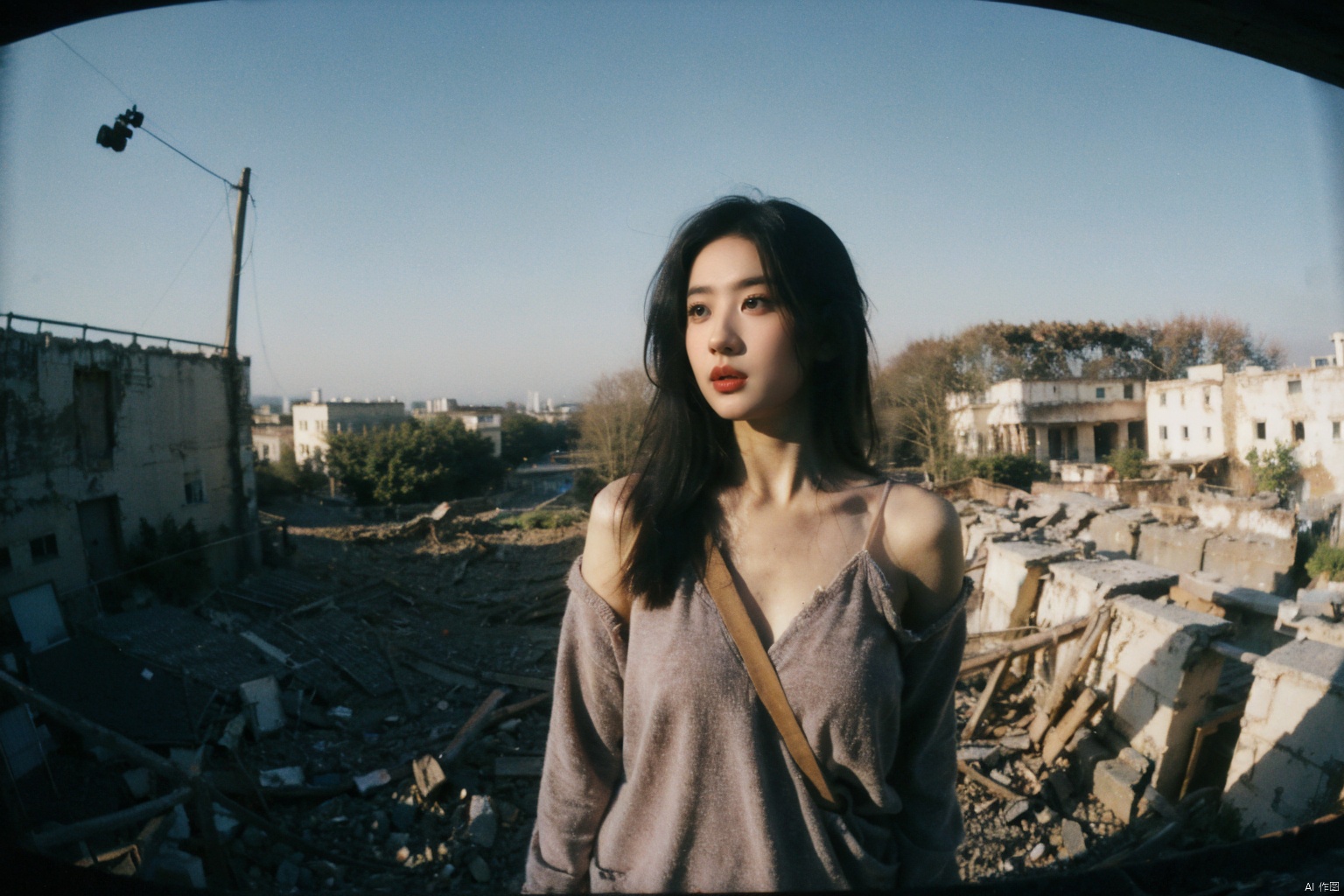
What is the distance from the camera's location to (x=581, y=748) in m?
1.13

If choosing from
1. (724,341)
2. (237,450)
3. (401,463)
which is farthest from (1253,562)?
(401,463)

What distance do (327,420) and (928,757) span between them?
106 feet

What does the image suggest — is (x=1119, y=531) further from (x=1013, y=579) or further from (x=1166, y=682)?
(x=1166, y=682)

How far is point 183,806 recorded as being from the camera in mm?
4227

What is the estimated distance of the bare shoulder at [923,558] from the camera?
1.13 metres

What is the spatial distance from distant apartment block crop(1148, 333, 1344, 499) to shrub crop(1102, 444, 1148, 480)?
48 centimetres

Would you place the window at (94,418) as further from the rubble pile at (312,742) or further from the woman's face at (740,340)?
the woman's face at (740,340)

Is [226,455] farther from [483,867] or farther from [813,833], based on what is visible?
[813,833]

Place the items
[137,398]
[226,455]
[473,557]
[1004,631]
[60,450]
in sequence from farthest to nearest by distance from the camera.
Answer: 1. [473,557]
2. [226,455]
3. [137,398]
4. [1004,631]
5. [60,450]

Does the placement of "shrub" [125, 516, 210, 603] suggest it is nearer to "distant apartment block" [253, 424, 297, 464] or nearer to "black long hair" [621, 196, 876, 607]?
"black long hair" [621, 196, 876, 607]

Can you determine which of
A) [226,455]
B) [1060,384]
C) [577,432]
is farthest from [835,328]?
[577,432]

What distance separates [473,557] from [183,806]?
12.8 metres

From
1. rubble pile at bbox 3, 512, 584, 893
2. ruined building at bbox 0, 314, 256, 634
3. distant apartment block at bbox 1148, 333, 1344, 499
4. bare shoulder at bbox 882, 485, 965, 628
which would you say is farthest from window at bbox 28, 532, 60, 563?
distant apartment block at bbox 1148, 333, 1344, 499

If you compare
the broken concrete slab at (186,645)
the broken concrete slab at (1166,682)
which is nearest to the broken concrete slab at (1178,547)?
the broken concrete slab at (1166,682)
